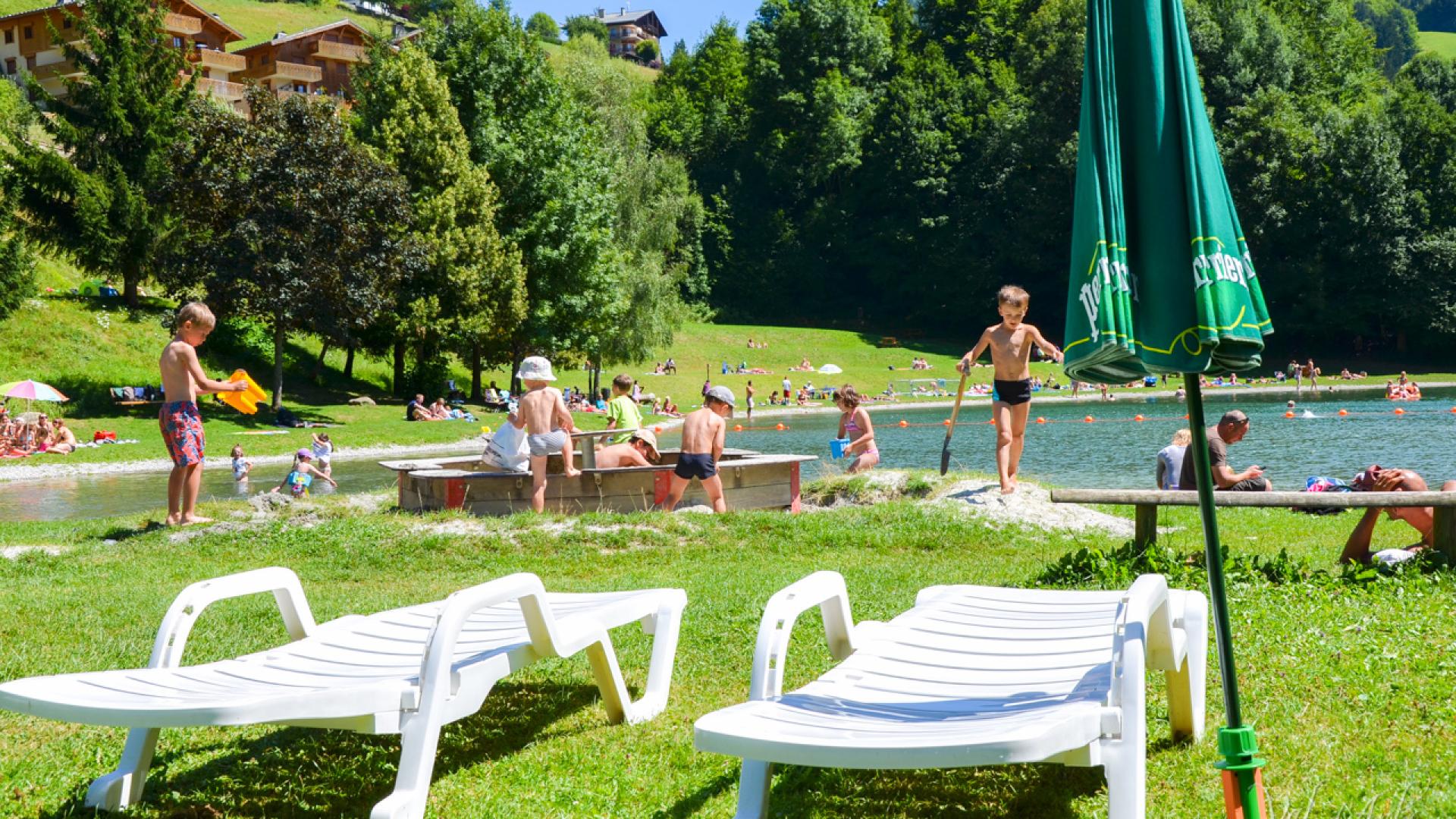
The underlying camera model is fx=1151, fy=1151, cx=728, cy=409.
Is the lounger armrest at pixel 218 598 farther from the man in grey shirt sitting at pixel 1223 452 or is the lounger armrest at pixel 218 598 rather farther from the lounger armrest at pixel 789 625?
the man in grey shirt sitting at pixel 1223 452

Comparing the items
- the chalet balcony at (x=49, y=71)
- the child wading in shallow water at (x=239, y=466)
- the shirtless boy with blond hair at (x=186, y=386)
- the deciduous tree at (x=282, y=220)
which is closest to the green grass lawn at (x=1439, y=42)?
the deciduous tree at (x=282, y=220)

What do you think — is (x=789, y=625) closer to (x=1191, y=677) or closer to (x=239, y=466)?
(x=1191, y=677)

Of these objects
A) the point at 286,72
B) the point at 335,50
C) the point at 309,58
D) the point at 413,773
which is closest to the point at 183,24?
the point at 286,72

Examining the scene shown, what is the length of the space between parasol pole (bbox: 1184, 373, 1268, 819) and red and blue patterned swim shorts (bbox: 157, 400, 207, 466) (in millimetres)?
9482

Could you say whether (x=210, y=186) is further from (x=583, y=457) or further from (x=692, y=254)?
(x=692, y=254)

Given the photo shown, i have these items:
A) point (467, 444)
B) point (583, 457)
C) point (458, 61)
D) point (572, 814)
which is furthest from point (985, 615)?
Result: point (458, 61)

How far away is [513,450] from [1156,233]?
387 inches

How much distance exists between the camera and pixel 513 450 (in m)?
12.3

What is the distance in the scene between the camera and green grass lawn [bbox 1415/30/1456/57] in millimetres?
126500

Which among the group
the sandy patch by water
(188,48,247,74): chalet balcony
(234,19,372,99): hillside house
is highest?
(234,19,372,99): hillside house

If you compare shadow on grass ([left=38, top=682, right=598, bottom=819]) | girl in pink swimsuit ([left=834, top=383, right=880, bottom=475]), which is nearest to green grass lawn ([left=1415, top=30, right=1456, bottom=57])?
girl in pink swimsuit ([left=834, top=383, right=880, bottom=475])

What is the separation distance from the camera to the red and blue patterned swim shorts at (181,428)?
10.4 metres

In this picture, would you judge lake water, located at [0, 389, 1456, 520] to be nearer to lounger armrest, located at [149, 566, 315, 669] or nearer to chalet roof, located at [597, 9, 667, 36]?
lounger armrest, located at [149, 566, 315, 669]

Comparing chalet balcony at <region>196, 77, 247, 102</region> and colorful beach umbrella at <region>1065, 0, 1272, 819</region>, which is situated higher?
chalet balcony at <region>196, 77, 247, 102</region>
